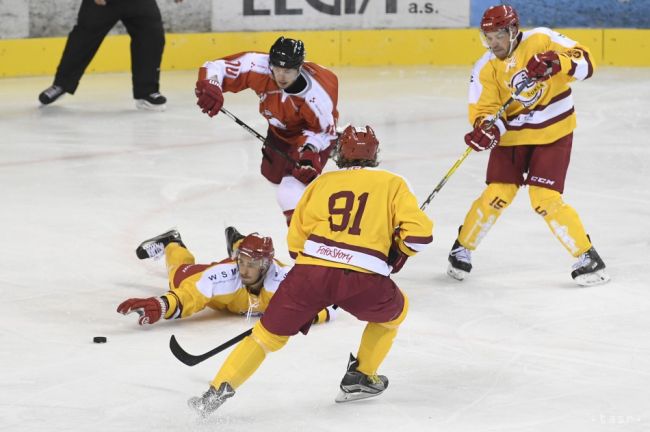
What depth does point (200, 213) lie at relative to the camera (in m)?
5.63

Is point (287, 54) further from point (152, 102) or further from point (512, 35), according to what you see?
point (152, 102)

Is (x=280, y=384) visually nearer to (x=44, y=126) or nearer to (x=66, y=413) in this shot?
(x=66, y=413)

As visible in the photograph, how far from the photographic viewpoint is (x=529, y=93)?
177 inches

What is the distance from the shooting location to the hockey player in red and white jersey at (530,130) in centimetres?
446

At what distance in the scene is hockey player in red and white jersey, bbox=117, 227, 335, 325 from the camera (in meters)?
3.96

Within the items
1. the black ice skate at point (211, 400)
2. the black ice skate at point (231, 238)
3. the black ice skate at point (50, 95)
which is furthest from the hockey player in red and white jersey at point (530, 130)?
the black ice skate at point (50, 95)

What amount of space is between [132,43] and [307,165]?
4288 mm

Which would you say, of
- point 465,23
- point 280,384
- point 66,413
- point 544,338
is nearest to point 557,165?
point 544,338

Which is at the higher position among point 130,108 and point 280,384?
point 280,384

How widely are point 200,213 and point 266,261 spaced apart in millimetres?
1676

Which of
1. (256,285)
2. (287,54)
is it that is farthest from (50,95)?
(256,285)

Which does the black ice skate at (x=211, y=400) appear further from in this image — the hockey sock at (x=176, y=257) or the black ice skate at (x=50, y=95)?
the black ice skate at (x=50, y=95)

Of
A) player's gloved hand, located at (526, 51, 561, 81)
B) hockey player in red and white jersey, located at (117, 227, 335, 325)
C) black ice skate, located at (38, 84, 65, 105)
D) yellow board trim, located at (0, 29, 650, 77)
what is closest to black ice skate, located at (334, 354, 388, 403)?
hockey player in red and white jersey, located at (117, 227, 335, 325)

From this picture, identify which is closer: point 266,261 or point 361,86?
point 266,261
